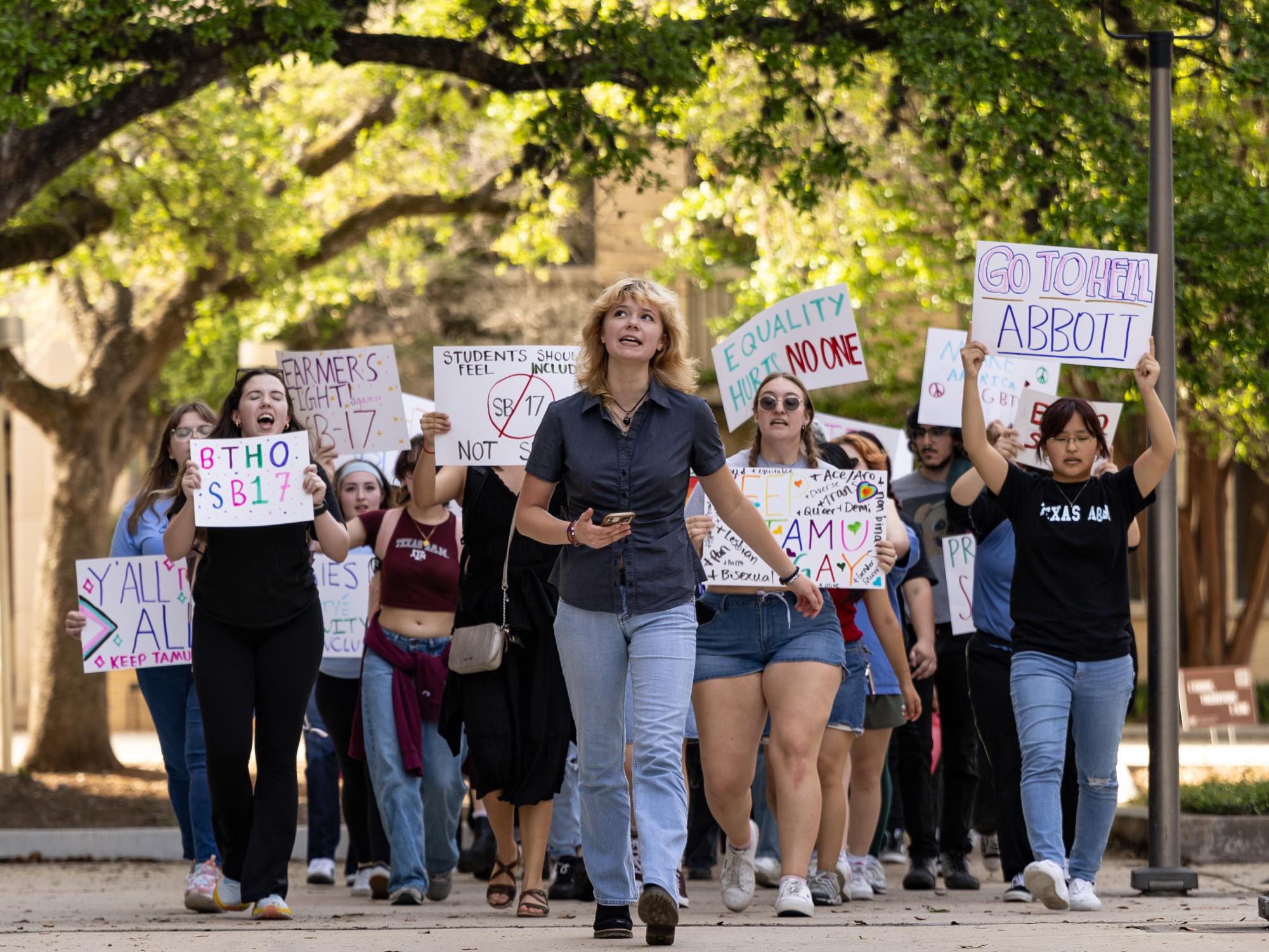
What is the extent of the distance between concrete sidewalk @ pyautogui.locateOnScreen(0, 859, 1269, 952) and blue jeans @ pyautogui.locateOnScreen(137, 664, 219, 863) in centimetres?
33

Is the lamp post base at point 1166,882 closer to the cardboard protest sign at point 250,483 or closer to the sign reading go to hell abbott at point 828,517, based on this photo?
the sign reading go to hell abbott at point 828,517

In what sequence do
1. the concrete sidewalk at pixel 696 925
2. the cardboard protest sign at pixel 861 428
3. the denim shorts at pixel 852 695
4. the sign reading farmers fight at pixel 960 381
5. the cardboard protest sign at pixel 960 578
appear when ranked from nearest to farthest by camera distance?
1. the concrete sidewalk at pixel 696 925
2. the denim shorts at pixel 852 695
3. the cardboard protest sign at pixel 960 578
4. the sign reading farmers fight at pixel 960 381
5. the cardboard protest sign at pixel 861 428

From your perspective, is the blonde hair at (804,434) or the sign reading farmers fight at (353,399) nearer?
the blonde hair at (804,434)

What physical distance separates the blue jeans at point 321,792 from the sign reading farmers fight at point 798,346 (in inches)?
99.8

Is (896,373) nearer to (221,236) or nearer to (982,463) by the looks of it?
(221,236)

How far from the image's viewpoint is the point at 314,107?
52.0 feet

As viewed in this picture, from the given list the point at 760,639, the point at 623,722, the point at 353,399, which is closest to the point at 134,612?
the point at 353,399

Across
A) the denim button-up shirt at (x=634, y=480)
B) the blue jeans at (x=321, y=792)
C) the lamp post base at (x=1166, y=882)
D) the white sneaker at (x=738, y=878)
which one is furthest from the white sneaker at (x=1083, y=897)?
the blue jeans at (x=321, y=792)

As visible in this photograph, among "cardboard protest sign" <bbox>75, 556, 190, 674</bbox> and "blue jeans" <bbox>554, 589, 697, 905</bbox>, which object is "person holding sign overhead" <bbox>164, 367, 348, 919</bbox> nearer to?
"cardboard protest sign" <bbox>75, 556, 190, 674</bbox>

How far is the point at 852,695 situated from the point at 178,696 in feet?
8.90

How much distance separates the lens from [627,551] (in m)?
5.63

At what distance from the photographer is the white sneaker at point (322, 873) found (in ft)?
29.9

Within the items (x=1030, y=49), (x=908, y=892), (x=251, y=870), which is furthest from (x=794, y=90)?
(x=251, y=870)

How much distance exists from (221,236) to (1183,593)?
1162 centimetres
